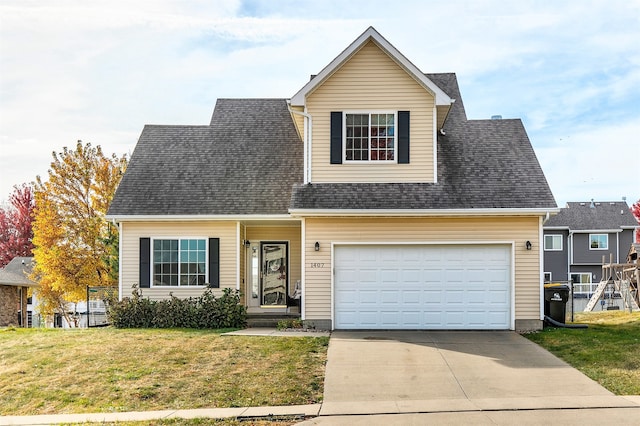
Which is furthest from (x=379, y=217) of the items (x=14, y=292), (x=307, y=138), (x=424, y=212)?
(x=14, y=292)

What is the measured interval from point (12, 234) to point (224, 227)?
35.3 meters

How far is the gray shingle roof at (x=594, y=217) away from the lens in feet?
144

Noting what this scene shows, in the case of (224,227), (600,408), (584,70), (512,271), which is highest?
(584,70)

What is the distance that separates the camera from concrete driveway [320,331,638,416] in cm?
1029

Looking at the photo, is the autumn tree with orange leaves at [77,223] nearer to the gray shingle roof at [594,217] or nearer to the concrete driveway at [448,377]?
the concrete driveway at [448,377]

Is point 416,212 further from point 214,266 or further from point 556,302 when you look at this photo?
point 214,266

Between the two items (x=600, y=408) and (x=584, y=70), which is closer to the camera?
(x=600, y=408)

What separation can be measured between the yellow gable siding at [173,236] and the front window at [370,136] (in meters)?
4.26

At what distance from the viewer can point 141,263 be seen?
19.2 metres

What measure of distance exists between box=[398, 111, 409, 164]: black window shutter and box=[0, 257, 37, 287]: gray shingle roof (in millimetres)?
25163

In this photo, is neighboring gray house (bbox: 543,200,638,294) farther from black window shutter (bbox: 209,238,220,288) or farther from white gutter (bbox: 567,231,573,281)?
black window shutter (bbox: 209,238,220,288)

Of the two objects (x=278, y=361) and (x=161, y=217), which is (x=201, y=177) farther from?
→ (x=278, y=361)

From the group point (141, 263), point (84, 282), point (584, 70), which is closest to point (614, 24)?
point (584, 70)

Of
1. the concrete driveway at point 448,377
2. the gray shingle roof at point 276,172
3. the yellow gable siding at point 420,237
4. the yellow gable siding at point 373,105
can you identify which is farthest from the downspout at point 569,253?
the concrete driveway at point 448,377
